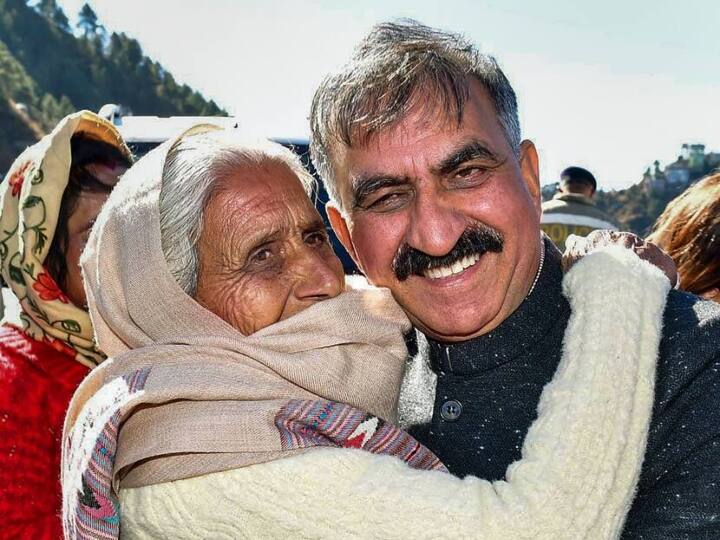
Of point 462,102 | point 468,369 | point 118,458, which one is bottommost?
point 118,458

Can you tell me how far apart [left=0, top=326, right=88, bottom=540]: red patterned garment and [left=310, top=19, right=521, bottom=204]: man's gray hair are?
1183 mm

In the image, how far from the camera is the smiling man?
2.20 meters

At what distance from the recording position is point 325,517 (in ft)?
5.97

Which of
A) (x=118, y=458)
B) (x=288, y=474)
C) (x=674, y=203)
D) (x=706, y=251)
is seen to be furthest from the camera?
(x=674, y=203)

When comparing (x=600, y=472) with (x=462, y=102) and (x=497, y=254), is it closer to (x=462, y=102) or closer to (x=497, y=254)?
(x=497, y=254)

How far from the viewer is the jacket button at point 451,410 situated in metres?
2.24

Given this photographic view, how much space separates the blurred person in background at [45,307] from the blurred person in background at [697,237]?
2.47m

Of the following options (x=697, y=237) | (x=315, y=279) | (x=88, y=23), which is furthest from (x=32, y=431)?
(x=88, y=23)

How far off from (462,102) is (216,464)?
43.2 inches

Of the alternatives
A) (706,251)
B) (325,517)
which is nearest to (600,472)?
(325,517)

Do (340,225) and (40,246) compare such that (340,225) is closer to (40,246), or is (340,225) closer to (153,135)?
(40,246)

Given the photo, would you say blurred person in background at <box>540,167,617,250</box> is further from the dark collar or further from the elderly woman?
the elderly woman

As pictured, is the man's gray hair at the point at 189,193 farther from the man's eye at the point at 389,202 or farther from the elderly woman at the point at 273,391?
the man's eye at the point at 389,202

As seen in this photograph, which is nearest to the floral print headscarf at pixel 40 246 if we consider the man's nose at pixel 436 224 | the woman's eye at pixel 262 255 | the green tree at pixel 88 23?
the woman's eye at pixel 262 255
